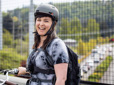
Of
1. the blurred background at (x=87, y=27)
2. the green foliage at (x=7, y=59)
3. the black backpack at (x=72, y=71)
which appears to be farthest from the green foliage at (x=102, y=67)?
the black backpack at (x=72, y=71)

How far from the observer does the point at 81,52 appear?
15.7 ft

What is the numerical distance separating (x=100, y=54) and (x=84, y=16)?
1.13 m

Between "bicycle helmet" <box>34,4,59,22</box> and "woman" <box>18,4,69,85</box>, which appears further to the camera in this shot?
"bicycle helmet" <box>34,4,59,22</box>

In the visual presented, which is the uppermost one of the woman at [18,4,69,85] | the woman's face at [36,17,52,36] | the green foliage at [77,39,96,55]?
the woman's face at [36,17,52,36]

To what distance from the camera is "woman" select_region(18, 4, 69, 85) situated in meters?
1.37

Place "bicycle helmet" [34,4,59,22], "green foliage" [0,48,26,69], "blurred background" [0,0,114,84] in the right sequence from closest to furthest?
"bicycle helmet" [34,4,59,22], "blurred background" [0,0,114,84], "green foliage" [0,48,26,69]

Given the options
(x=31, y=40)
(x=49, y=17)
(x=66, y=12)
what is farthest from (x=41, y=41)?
(x=66, y=12)

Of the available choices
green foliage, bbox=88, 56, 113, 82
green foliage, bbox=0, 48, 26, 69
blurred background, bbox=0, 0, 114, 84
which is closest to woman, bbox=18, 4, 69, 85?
blurred background, bbox=0, 0, 114, 84

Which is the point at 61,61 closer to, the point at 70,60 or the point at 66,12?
the point at 70,60

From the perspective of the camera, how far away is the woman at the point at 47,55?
1.37 meters

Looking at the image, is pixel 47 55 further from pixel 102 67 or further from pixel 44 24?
pixel 102 67

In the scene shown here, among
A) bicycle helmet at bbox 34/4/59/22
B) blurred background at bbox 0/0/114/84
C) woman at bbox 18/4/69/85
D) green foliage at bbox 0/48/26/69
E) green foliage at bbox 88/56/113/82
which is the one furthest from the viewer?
green foliage at bbox 0/48/26/69

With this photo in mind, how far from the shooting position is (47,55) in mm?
1404

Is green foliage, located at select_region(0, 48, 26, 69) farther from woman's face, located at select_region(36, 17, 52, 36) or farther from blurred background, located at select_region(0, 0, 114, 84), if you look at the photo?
woman's face, located at select_region(36, 17, 52, 36)
